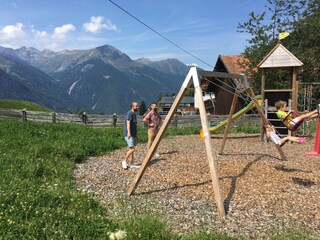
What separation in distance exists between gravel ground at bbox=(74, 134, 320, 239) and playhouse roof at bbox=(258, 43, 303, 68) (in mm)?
4471

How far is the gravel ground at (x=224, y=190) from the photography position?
550 cm

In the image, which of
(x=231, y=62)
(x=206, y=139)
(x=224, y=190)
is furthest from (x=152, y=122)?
(x=231, y=62)

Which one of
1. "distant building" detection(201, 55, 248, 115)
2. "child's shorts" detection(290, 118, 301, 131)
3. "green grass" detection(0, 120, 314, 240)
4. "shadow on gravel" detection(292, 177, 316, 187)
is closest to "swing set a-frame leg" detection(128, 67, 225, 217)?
"green grass" detection(0, 120, 314, 240)

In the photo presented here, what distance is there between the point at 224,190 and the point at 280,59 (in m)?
9.11

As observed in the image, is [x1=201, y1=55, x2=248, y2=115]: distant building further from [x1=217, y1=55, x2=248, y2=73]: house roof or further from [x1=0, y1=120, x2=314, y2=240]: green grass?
[x1=0, y1=120, x2=314, y2=240]: green grass

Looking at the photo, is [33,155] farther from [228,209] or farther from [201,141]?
[201,141]

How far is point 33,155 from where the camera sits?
31.3 feet

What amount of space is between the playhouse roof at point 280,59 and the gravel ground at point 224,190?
447 centimetres

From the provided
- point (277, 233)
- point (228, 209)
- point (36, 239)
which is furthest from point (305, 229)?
point (36, 239)

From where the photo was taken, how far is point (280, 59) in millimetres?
14367

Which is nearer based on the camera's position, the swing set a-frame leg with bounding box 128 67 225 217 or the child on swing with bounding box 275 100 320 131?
the swing set a-frame leg with bounding box 128 67 225 217

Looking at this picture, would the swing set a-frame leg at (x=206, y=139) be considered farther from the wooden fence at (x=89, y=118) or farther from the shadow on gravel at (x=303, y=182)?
the wooden fence at (x=89, y=118)

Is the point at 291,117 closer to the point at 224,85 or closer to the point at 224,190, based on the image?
the point at 224,190

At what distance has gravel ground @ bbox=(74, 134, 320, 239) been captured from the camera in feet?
18.0
